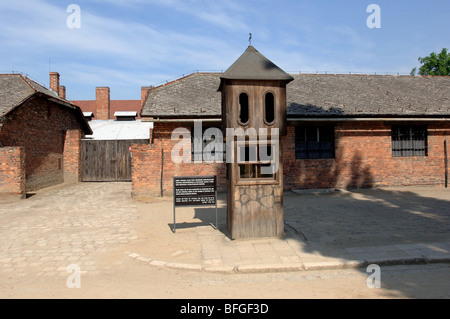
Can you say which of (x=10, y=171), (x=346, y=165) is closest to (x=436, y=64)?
(x=346, y=165)

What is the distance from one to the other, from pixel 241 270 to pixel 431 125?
42.8ft

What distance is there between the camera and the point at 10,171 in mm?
11633

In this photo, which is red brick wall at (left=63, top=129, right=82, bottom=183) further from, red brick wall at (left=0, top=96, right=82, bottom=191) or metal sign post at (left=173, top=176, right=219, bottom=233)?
metal sign post at (left=173, top=176, right=219, bottom=233)

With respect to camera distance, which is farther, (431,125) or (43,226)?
(431,125)

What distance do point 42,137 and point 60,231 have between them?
9427 mm

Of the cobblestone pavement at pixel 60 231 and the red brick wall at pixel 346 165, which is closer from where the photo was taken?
the cobblestone pavement at pixel 60 231

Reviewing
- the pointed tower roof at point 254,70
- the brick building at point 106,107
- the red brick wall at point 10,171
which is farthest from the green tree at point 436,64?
the red brick wall at point 10,171

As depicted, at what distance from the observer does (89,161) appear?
1855cm

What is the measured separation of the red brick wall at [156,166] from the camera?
12141mm

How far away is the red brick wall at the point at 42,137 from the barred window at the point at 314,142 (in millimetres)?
11767

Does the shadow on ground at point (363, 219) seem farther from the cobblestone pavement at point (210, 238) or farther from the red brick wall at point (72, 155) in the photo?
the red brick wall at point (72, 155)

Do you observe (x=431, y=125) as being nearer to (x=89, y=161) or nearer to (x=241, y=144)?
(x=241, y=144)

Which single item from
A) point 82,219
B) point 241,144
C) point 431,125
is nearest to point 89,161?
point 82,219
